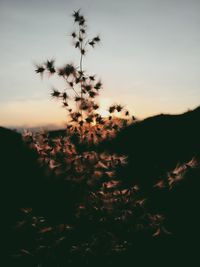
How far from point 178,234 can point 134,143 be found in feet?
33.0

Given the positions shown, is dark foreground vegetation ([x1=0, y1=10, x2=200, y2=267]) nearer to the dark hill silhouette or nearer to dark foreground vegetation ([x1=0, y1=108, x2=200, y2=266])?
dark foreground vegetation ([x1=0, y1=108, x2=200, y2=266])

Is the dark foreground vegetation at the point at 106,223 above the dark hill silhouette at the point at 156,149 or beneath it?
beneath

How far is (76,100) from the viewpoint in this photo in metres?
7.33

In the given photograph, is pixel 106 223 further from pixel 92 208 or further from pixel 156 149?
pixel 156 149

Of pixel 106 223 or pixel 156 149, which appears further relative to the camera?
pixel 156 149

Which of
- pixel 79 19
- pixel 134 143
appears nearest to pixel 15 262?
pixel 79 19

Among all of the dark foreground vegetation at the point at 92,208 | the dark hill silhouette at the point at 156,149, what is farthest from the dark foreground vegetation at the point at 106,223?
the dark hill silhouette at the point at 156,149

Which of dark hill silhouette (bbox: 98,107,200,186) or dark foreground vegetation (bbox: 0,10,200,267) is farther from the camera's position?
dark hill silhouette (bbox: 98,107,200,186)

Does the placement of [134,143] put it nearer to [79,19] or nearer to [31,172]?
[31,172]

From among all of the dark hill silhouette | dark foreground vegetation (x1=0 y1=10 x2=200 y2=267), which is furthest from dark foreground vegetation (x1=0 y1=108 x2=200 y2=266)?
the dark hill silhouette

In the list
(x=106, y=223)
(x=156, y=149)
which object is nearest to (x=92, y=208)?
(x=106, y=223)

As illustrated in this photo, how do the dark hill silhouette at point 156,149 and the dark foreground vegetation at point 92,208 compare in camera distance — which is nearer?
the dark foreground vegetation at point 92,208

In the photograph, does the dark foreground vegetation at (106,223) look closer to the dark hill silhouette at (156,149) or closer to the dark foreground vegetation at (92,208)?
the dark foreground vegetation at (92,208)

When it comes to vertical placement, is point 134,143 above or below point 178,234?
above
